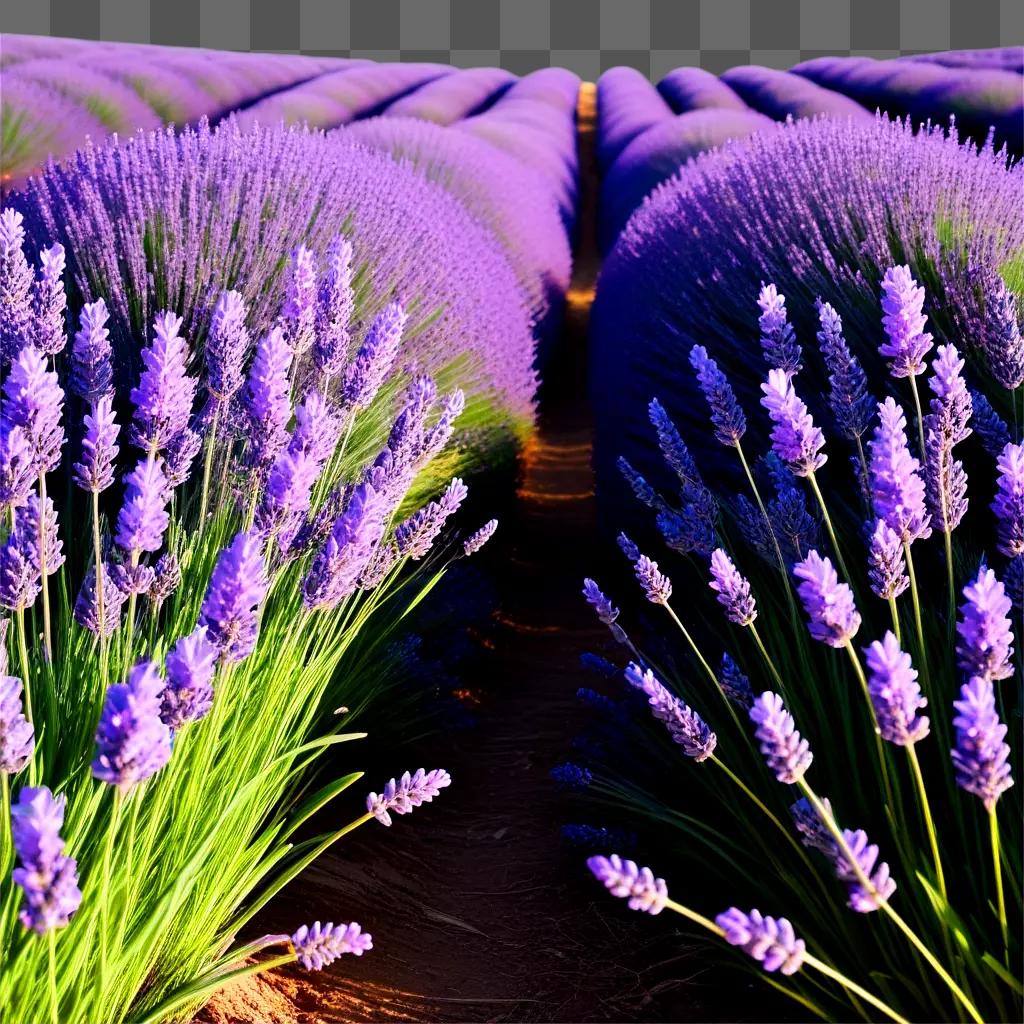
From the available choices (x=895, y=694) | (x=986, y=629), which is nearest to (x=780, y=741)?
(x=895, y=694)

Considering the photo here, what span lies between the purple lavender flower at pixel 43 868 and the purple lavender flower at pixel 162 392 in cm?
51

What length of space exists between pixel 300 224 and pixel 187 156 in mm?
533

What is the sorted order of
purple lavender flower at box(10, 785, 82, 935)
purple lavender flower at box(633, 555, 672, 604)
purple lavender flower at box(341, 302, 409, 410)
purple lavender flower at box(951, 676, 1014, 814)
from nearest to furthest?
purple lavender flower at box(10, 785, 82, 935) → purple lavender flower at box(951, 676, 1014, 814) → purple lavender flower at box(633, 555, 672, 604) → purple lavender flower at box(341, 302, 409, 410)

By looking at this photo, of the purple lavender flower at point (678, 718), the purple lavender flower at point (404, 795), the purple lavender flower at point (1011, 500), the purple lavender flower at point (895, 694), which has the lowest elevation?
the purple lavender flower at point (404, 795)

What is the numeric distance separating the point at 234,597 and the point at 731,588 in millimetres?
645

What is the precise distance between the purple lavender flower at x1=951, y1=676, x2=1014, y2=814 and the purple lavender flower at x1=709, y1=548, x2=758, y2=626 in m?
0.40

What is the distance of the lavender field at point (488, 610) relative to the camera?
3.84 feet

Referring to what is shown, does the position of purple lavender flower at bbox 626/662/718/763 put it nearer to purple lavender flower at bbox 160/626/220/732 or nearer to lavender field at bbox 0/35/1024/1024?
lavender field at bbox 0/35/1024/1024

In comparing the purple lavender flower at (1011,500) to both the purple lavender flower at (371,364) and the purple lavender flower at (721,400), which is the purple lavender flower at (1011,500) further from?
the purple lavender flower at (371,364)

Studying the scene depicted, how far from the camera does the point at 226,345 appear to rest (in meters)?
1.42

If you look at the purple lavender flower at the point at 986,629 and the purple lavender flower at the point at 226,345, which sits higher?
the purple lavender flower at the point at 226,345

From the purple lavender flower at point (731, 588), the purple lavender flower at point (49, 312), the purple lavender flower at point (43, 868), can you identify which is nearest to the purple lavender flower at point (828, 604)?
the purple lavender flower at point (731, 588)

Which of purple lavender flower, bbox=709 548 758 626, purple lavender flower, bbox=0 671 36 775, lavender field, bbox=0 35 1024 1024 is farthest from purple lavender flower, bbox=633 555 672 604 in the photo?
purple lavender flower, bbox=0 671 36 775

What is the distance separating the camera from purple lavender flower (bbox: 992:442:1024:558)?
47.4 inches
